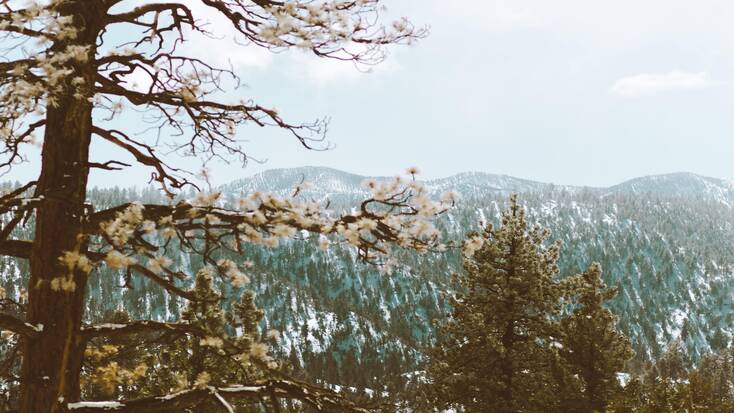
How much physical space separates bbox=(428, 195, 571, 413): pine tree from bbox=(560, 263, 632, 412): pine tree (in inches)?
25.0

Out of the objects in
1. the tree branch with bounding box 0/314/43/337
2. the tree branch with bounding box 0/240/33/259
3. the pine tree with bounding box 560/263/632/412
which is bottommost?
the pine tree with bounding box 560/263/632/412

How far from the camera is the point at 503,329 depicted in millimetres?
17812

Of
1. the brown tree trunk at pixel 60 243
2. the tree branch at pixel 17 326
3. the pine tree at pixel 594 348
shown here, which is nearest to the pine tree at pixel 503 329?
the pine tree at pixel 594 348

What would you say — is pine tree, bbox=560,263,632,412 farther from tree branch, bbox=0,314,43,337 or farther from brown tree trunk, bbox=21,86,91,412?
tree branch, bbox=0,314,43,337

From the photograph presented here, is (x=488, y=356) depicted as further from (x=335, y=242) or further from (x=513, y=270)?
(x=335, y=242)

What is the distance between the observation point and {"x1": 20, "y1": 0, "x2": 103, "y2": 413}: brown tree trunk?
14.2 feet

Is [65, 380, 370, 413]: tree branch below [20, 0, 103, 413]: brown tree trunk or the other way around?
below

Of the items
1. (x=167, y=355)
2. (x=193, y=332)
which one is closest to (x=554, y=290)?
A: (x=167, y=355)

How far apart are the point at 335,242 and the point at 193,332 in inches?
56.0

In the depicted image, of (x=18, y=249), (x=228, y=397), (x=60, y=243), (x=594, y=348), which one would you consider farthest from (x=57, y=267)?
(x=594, y=348)

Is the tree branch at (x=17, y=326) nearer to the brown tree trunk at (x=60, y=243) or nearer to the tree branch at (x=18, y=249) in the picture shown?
→ the brown tree trunk at (x=60, y=243)

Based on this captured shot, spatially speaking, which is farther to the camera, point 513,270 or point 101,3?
point 513,270

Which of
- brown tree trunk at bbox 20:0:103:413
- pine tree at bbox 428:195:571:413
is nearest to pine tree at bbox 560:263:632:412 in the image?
pine tree at bbox 428:195:571:413

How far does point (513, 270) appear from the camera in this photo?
18.1 m
